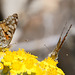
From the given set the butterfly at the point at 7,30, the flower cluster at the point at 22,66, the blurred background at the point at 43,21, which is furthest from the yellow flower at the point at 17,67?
the blurred background at the point at 43,21

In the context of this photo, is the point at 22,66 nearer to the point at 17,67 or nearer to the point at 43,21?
the point at 17,67

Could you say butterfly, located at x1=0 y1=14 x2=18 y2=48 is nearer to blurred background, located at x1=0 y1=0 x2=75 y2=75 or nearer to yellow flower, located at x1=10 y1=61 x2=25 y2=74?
yellow flower, located at x1=10 y1=61 x2=25 y2=74

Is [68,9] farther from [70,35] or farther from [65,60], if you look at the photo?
[65,60]

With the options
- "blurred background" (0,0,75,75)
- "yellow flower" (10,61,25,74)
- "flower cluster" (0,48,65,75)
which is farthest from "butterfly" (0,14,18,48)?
"blurred background" (0,0,75,75)

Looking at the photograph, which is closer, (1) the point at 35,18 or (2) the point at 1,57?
(2) the point at 1,57

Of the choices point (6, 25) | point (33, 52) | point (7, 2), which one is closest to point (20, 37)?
point (33, 52)

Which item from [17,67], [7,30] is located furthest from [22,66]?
[7,30]

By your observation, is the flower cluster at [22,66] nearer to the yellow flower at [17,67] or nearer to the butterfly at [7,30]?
the yellow flower at [17,67]

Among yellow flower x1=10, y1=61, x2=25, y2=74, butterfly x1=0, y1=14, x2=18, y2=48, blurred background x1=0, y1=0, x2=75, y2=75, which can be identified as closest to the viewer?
yellow flower x1=10, y1=61, x2=25, y2=74
